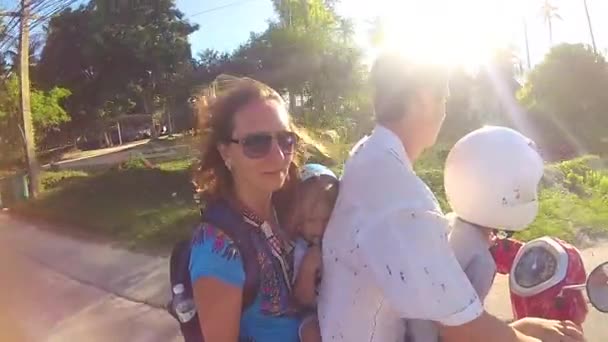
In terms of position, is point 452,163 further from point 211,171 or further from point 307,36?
point 307,36

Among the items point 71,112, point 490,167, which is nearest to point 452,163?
point 490,167

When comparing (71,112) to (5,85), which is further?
(71,112)

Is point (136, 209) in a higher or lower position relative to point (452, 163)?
lower

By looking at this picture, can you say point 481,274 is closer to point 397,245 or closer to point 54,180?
point 397,245

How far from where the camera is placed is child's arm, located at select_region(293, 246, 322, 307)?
5.61 ft

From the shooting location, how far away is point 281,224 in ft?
6.36


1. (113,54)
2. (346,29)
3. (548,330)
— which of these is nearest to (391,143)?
(548,330)

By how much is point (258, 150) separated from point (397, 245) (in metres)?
0.61

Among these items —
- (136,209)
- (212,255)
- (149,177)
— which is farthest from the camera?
(149,177)

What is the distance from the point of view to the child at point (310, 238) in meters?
1.72

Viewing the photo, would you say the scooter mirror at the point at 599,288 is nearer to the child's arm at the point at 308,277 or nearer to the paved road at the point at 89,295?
the child's arm at the point at 308,277

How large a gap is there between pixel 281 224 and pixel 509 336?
71cm

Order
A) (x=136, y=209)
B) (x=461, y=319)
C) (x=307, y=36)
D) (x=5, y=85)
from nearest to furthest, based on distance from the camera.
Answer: (x=461, y=319), (x=136, y=209), (x=307, y=36), (x=5, y=85)

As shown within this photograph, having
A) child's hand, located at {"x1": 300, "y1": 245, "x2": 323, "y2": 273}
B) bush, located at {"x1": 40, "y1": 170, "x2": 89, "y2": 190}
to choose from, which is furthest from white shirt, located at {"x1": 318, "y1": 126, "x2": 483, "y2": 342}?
bush, located at {"x1": 40, "y1": 170, "x2": 89, "y2": 190}
